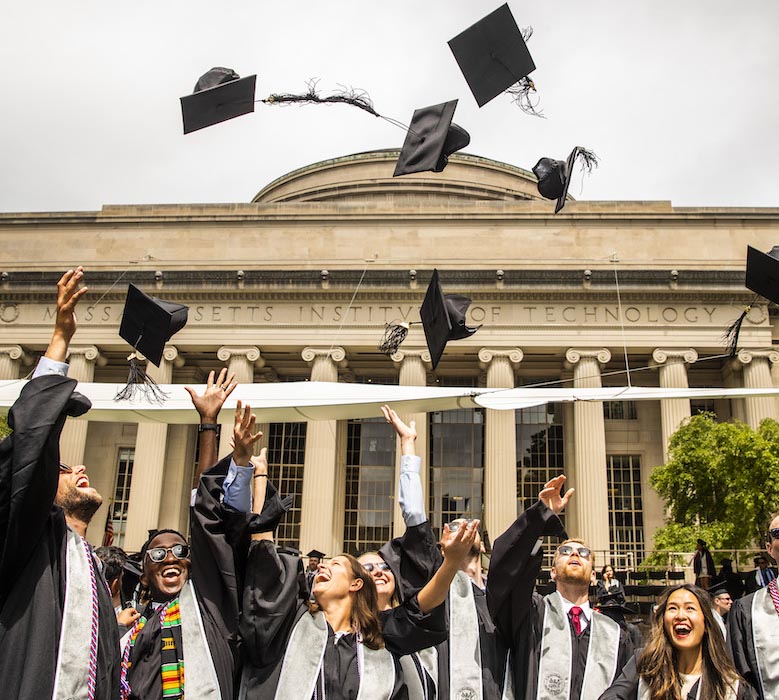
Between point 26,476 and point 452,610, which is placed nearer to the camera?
point 26,476

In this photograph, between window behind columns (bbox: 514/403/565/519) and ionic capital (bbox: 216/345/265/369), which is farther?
window behind columns (bbox: 514/403/565/519)

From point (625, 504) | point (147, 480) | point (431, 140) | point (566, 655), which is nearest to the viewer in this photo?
point (566, 655)

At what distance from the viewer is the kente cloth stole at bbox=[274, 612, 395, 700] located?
4.46 metres

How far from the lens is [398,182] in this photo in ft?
138

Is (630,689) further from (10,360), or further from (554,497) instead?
(10,360)

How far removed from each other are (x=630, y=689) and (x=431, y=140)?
701 centimetres

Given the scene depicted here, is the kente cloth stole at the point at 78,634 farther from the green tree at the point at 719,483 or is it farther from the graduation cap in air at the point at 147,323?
the green tree at the point at 719,483

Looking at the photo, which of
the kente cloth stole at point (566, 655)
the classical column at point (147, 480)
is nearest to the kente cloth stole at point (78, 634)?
the kente cloth stole at point (566, 655)

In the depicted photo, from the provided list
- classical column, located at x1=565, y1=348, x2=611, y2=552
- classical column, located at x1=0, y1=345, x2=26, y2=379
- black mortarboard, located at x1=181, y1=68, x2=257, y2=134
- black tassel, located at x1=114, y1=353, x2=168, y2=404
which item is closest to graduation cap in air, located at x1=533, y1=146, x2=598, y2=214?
black mortarboard, located at x1=181, y1=68, x2=257, y2=134

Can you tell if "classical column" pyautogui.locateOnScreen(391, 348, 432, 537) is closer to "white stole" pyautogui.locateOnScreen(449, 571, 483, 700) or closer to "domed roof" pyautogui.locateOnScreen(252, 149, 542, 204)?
"domed roof" pyautogui.locateOnScreen(252, 149, 542, 204)

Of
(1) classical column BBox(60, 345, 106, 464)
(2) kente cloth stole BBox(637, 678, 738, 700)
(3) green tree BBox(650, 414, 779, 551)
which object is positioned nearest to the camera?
(2) kente cloth stole BBox(637, 678, 738, 700)

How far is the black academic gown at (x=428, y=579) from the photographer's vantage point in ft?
16.7

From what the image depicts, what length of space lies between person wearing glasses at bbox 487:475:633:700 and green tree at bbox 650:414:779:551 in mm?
16631

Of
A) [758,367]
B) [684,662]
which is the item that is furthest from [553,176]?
[758,367]
